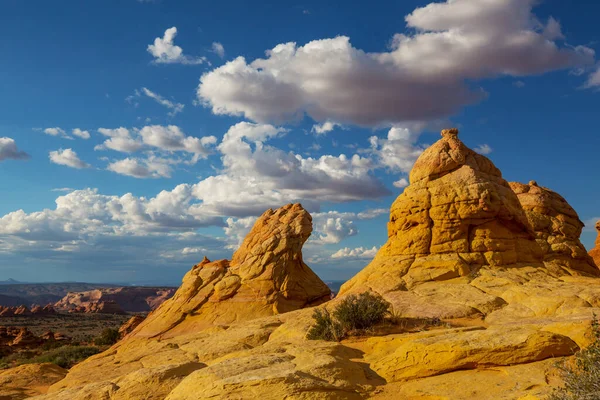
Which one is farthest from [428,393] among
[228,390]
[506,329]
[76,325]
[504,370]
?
[76,325]

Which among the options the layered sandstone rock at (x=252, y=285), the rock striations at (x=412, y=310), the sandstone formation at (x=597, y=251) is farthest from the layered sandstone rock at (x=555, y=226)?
the sandstone formation at (x=597, y=251)

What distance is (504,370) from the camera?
31.1ft

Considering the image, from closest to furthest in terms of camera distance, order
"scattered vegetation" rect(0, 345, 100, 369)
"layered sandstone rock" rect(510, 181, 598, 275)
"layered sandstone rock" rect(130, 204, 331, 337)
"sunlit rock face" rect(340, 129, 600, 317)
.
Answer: "sunlit rock face" rect(340, 129, 600, 317) → "scattered vegetation" rect(0, 345, 100, 369) → "layered sandstone rock" rect(510, 181, 598, 275) → "layered sandstone rock" rect(130, 204, 331, 337)

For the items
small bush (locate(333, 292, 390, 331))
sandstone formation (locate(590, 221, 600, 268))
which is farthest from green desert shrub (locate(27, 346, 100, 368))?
sandstone formation (locate(590, 221, 600, 268))

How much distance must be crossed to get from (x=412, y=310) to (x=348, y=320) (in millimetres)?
2932

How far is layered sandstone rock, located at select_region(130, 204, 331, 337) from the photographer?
33062 millimetres

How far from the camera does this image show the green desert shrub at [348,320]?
605 inches

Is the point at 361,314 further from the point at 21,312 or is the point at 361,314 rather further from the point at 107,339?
the point at 21,312

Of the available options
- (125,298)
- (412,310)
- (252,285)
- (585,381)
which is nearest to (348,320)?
(412,310)

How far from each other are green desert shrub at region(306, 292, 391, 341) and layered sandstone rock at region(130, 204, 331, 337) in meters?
17.1

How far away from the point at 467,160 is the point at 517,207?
137 inches

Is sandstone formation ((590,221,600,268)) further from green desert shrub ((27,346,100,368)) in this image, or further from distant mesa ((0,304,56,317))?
distant mesa ((0,304,56,317))

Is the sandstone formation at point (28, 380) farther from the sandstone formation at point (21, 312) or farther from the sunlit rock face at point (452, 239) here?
the sandstone formation at point (21, 312)

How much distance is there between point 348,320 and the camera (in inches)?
615
